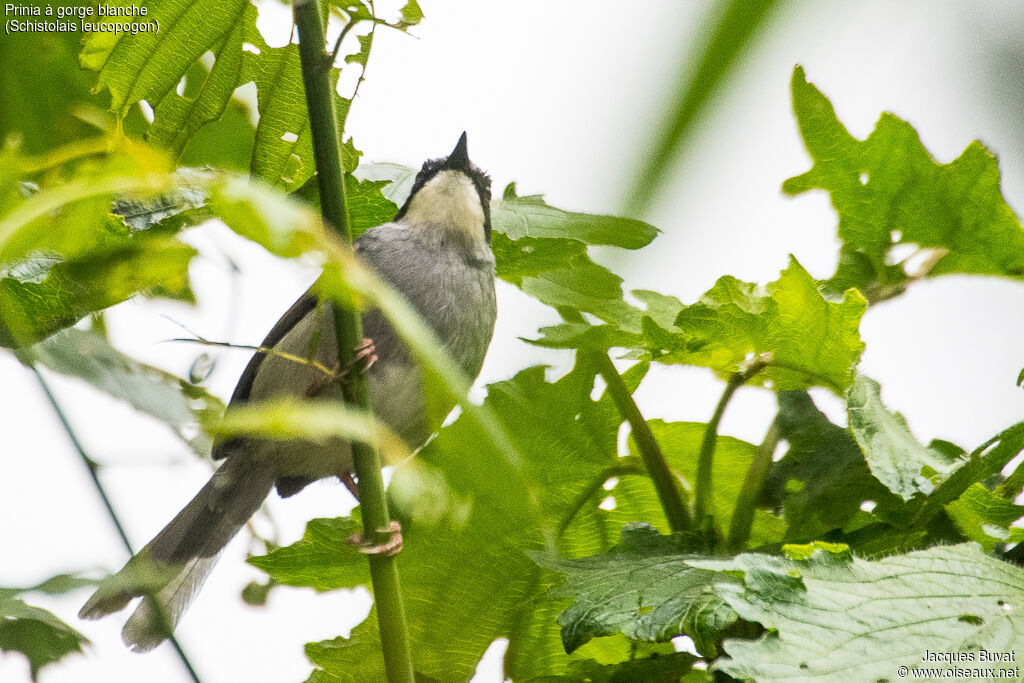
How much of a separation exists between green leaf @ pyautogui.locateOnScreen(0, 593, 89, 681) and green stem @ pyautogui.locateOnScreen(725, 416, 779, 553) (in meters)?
0.94

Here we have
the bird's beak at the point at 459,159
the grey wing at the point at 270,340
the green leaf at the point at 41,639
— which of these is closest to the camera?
the green leaf at the point at 41,639

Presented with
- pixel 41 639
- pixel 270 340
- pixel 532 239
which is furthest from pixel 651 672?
pixel 270 340

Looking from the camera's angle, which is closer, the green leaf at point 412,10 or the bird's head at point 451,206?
the green leaf at point 412,10

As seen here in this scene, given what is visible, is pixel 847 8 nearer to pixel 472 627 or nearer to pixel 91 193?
pixel 91 193

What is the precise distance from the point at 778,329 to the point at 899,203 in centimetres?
42

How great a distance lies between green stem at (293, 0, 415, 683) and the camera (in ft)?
2.32

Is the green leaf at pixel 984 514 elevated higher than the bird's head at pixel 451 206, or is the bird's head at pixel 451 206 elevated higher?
the bird's head at pixel 451 206

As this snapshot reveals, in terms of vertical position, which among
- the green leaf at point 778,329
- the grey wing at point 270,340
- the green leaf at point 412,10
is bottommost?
the green leaf at point 778,329

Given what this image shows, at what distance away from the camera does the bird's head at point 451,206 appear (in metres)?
2.31

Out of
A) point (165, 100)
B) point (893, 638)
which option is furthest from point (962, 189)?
point (165, 100)

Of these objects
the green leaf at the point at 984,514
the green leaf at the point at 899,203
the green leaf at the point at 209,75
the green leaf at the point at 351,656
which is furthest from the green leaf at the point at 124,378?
the green leaf at the point at 899,203

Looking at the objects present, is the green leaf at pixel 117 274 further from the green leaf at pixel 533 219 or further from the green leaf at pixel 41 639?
the green leaf at pixel 533 219

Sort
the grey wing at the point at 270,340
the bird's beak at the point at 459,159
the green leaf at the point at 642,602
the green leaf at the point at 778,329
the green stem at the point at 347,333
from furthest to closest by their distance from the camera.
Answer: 1. the bird's beak at the point at 459,159
2. the grey wing at the point at 270,340
3. the green leaf at the point at 778,329
4. the green leaf at the point at 642,602
5. the green stem at the point at 347,333

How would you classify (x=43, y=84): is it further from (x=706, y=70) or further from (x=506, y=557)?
(x=706, y=70)
